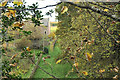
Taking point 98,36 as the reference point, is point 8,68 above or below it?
above

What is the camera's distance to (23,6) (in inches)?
32.7

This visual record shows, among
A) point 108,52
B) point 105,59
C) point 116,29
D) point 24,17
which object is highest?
point 24,17

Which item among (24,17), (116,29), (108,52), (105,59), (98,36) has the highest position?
(24,17)

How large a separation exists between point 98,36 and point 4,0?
2595 millimetres

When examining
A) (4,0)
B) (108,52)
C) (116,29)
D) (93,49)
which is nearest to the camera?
(4,0)

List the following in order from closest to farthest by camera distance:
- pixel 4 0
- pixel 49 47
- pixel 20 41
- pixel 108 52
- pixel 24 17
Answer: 1. pixel 4 0
2. pixel 24 17
3. pixel 108 52
4. pixel 20 41
5. pixel 49 47

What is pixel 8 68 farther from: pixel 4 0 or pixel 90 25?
pixel 90 25

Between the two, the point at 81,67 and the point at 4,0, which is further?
the point at 81,67

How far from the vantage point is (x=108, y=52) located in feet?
9.78

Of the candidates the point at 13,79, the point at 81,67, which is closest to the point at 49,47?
the point at 81,67

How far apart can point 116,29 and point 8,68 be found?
2482 millimetres

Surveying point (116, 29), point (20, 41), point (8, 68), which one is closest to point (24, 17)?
point (8, 68)

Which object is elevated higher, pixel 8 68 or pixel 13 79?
pixel 8 68

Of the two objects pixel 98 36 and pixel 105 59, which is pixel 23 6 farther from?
pixel 105 59
